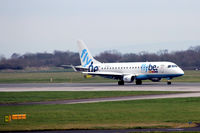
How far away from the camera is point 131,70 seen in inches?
2520

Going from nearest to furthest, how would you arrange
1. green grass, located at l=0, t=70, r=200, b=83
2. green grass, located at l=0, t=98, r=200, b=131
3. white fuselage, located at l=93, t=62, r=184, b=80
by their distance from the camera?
green grass, located at l=0, t=98, r=200, b=131 → white fuselage, located at l=93, t=62, r=184, b=80 → green grass, located at l=0, t=70, r=200, b=83

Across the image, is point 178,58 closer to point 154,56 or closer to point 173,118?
point 154,56

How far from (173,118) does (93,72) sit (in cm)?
4171

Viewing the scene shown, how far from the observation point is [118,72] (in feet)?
216

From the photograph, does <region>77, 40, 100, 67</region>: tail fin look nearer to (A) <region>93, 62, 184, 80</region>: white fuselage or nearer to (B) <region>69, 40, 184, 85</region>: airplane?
(B) <region>69, 40, 184, 85</region>: airplane

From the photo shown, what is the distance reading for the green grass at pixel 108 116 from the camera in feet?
70.4

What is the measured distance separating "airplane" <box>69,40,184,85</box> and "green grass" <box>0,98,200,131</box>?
2772cm

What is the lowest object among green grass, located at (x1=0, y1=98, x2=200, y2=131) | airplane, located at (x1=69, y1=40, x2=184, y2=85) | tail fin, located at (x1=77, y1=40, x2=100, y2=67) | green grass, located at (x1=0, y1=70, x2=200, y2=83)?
green grass, located at (x1=0, y1=98, x2=200, y2=131)

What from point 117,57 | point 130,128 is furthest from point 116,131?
point 117,57

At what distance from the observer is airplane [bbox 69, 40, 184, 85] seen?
6078 centimetres

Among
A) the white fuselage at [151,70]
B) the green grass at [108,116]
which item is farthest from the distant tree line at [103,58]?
the green grass at [108,116]

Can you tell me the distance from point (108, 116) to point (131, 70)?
39.2 metres

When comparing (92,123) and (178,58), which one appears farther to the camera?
(178,58)

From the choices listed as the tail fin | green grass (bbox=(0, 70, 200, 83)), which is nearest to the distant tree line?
green grass (bbox=(0, 70, 200, 83))
